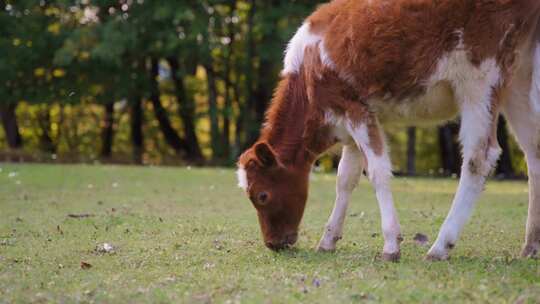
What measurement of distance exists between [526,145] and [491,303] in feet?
7.75

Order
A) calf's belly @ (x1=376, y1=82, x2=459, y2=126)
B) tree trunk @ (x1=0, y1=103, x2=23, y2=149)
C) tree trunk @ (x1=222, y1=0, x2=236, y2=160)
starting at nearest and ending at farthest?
calf's belly @ (x1=376, y1=82, x2=459, y2=126) < tree trunk @ (x1=222, y1=0, x2=236, y2=160) < tree trunk @ (x1=0, y1=103, x2=23, y2=149)

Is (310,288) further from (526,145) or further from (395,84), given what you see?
(526,145)

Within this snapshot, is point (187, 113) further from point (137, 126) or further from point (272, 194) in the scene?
point (272, 194)

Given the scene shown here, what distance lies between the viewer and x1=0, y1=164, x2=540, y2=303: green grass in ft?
17.0

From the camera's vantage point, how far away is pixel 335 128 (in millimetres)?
6949

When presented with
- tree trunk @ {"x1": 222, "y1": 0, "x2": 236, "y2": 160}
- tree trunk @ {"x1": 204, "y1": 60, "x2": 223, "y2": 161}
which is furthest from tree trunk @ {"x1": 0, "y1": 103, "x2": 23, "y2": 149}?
tree trunk @ {"x1": 222, "y1": 0, "x2": 236, "y2": 160}

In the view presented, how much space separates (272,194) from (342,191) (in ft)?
2.33

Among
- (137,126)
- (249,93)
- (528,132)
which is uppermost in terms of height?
(528,132)

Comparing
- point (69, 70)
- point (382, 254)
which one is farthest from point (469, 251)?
point (69, 70)

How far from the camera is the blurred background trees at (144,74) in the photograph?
2148cm

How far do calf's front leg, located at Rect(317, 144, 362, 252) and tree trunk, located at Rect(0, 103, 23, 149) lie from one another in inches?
831

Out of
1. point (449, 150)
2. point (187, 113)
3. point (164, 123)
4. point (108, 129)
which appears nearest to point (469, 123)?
point (449, 150)

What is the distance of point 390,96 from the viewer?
21.4 feet

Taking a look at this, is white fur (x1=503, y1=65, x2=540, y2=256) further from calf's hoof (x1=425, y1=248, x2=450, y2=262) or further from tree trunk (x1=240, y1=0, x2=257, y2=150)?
tree trunk (x1=240, y1=0, x2=257, y2=150)
